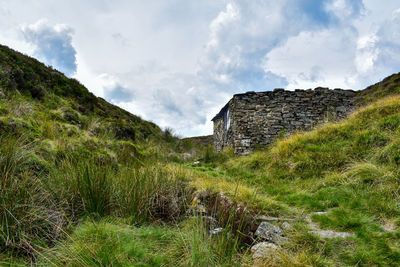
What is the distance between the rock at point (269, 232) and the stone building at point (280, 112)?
24.2ft

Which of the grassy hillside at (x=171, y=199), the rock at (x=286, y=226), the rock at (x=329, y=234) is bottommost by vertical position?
the rock at (x=329, y=234)

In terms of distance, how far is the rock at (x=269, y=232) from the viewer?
2.87 meters

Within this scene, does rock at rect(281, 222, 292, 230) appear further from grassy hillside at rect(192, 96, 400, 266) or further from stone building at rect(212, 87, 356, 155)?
stone building at rect(212, 87, 356, 155)

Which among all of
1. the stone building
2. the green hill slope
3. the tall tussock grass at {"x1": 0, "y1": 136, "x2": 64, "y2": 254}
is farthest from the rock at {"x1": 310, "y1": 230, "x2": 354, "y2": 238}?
the stone building

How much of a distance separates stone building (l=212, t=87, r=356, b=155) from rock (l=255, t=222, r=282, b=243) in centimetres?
738

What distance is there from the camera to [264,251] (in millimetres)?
2461

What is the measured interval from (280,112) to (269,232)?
8472 millimetres

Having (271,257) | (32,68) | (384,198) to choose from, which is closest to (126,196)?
(271,257)

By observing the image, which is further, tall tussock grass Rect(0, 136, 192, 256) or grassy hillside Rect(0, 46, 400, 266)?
tall tussock grass Rect(0, 136, 192, 256)

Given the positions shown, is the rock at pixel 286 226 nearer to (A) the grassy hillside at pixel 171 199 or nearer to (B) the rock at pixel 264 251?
(A) the grassy hillside at pixel 171 199

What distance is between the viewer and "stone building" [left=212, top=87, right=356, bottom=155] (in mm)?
10391

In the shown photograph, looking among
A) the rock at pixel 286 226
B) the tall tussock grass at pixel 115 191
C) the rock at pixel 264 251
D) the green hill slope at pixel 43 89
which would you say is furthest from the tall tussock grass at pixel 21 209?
the green hill slope at pixel 43 89

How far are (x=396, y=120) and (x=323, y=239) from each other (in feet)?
16.9

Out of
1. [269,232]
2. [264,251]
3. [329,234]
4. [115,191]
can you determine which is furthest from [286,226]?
[115,191]
